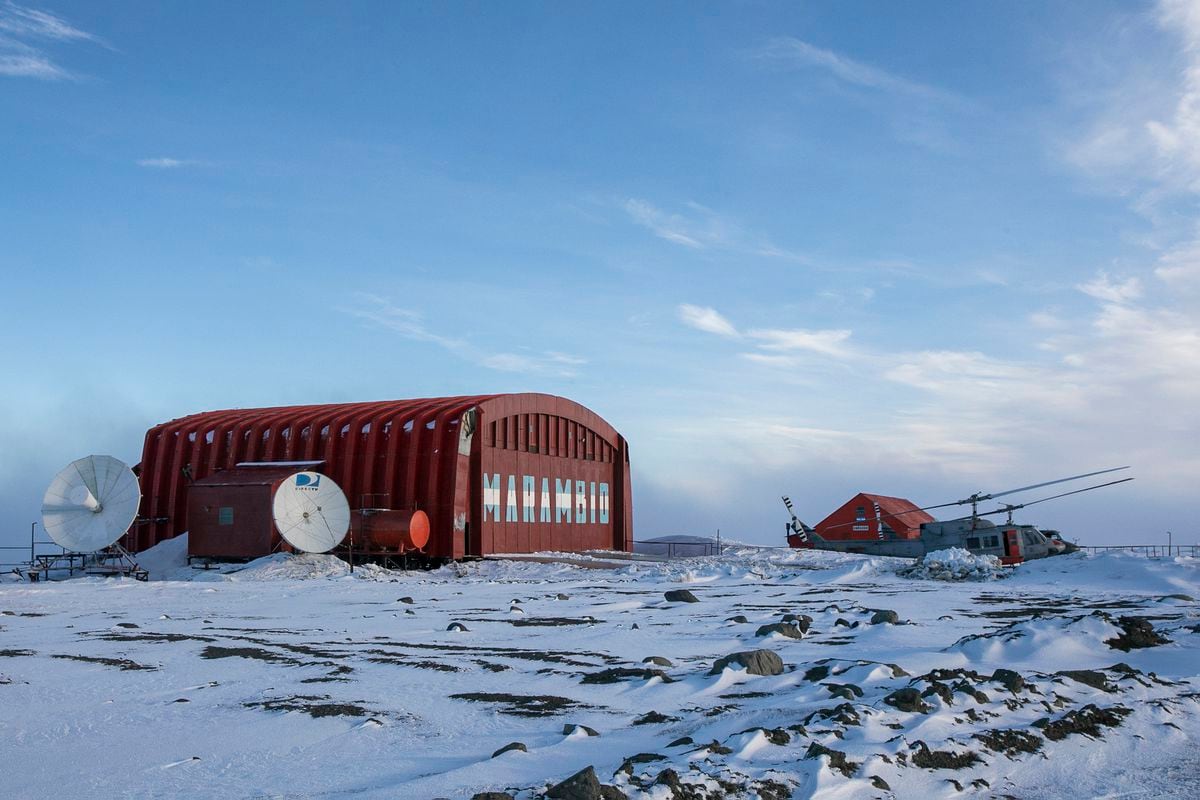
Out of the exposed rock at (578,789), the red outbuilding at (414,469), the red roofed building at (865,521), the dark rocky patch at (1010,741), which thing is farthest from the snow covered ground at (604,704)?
the red roofed building at (865,521)

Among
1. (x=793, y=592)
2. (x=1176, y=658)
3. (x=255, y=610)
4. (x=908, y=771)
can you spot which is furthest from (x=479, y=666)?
(x=793, y=592)

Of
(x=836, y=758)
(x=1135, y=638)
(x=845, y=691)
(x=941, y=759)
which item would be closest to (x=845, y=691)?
(x=845, y=691)

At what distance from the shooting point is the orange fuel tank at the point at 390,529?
115ft

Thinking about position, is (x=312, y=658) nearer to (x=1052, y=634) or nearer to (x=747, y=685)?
(x=747, y=685)

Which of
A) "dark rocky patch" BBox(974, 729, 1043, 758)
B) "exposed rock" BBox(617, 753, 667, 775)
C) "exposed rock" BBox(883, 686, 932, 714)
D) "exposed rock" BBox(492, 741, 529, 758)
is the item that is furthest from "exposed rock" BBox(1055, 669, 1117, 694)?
"exposed rock" BBox(492, 741, 529, 758)

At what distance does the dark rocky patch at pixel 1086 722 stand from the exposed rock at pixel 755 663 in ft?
9.91

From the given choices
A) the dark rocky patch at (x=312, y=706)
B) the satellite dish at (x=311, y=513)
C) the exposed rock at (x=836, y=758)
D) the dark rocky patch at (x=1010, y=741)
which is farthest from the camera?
the satellite dish at (x=311, y=513)

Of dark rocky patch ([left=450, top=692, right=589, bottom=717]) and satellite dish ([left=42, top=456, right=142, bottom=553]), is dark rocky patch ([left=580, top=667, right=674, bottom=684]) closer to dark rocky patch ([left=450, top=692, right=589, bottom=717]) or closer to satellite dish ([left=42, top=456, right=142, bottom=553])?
dark rocky patch ([left=450, top=692, right=589, bottom=717])

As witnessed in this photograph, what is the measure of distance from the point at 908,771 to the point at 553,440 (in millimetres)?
36725

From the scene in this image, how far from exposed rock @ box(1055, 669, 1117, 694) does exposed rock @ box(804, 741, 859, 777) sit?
3898mm

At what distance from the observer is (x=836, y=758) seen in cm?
707

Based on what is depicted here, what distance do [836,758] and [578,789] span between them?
2.04 meters

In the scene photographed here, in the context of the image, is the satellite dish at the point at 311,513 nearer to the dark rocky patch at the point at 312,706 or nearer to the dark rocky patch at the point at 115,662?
the dark rocky patch at the point at 115,662

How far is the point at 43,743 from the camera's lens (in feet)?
26.5
